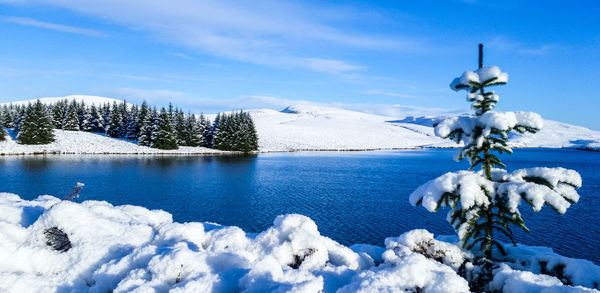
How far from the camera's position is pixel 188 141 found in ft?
260

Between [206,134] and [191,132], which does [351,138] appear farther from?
[191,132]

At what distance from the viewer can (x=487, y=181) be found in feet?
26.6

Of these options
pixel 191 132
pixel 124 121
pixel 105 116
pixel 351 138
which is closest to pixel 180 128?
pixel 191 132

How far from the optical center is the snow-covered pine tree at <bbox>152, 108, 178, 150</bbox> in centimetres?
7019

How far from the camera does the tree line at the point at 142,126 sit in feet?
213

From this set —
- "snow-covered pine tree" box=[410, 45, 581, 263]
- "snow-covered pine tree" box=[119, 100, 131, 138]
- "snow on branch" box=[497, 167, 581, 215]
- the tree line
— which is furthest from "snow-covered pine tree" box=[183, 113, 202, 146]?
"snow on branch" box=[497, 167, 581, 215]

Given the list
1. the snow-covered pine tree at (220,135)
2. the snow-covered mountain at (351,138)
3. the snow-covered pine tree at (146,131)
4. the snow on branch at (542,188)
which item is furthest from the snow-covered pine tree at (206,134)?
the snow on branch at (542,188)

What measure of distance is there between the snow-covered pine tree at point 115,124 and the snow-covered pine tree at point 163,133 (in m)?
18.9

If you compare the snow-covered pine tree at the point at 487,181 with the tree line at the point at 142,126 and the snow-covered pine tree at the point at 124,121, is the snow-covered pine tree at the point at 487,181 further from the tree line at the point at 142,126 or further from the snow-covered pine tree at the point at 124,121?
the snow-covered pine tree at the point at 124,121

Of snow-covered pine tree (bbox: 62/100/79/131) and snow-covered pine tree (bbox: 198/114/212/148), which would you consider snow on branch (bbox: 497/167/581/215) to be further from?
snow-covered pine tree (bbox: 62/100/79/131)

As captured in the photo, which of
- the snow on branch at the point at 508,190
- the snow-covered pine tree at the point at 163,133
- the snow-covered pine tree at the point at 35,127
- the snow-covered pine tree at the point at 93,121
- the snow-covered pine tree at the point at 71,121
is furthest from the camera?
the snow-covered pine tree at the point at 93,121

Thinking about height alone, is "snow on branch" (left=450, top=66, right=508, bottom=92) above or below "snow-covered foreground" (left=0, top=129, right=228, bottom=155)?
above

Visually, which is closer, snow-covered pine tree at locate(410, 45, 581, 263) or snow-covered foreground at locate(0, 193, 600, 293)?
snow-covered foreground at locate(0, 193, 600, 293)

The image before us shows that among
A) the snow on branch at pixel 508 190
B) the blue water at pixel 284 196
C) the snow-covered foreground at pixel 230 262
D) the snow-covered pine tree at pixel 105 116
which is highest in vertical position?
the snow-covered pine tree at pixel 105 116
